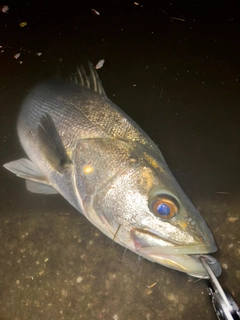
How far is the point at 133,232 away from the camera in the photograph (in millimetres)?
1405

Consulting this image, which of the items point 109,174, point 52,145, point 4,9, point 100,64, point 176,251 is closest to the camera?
point 176,251

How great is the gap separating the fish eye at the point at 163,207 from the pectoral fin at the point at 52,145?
0.54 m

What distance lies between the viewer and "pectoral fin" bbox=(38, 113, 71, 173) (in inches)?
65.9

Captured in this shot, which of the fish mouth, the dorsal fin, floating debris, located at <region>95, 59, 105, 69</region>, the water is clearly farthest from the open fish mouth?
floating debris, located at <region>95, 59, 105, 69</region>

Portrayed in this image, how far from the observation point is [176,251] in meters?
1.33

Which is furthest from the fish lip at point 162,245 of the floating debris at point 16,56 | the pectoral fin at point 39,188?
the floating debris at point 16,56

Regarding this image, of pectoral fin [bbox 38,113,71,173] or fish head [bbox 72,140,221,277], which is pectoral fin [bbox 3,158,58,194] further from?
fish head [bbox 72,140,221,277]

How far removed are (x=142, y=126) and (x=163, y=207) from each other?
101 cm

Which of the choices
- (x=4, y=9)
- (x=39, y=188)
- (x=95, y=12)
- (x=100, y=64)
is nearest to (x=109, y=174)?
(x=39, y=188)

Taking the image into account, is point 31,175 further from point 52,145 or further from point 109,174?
point 109,174

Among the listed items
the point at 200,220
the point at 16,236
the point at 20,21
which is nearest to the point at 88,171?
the point at 200,220

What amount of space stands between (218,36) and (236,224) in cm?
159

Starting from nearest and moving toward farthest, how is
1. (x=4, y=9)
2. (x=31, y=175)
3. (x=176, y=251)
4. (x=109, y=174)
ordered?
(x=176, y=251) → (x=109, y=174) → (x=31, y=175) → (x=4, y=9)

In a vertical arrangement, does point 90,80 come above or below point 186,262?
above
